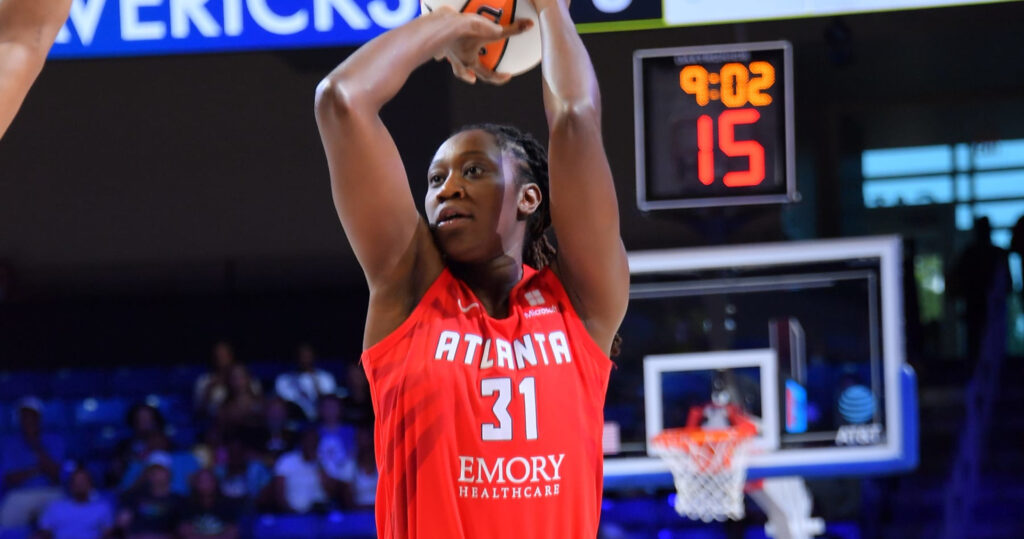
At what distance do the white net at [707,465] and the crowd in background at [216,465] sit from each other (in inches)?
109

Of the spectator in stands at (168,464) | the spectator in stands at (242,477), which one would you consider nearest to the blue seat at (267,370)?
the spectator in stands at (242,477)

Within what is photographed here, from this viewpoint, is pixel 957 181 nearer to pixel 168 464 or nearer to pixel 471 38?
pixel 168 464

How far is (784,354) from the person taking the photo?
6.48 metres

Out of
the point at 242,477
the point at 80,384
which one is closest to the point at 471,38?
the point at 242,477

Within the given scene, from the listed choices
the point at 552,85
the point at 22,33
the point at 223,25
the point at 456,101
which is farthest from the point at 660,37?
the point at 22,33

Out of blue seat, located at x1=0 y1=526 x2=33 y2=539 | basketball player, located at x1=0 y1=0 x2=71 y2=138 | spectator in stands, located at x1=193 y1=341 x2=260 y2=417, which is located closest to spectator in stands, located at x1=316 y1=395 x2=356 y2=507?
spectator in stands, located at x1=193 y1=341 x2=260 y2=417

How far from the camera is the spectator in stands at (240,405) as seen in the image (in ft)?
29.5

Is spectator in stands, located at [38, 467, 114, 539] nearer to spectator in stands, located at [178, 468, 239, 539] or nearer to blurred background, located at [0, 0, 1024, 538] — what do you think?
blurred background, located at [0, 0, 1024, 538]

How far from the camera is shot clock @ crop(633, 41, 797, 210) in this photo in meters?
6.11

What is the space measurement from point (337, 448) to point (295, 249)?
192 cm

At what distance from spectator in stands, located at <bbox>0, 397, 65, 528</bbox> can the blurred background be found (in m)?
0.02

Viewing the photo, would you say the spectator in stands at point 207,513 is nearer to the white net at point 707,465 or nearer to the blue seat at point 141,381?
the blue seat at point 141,381

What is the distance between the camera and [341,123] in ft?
7.25

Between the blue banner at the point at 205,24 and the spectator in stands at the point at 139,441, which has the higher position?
the blue banner at the point at 205,24
